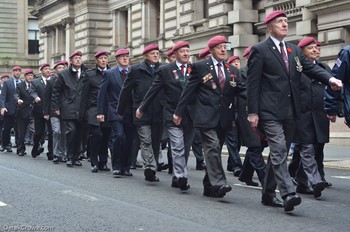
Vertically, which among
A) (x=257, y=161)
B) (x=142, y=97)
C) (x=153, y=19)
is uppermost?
(x=153, y=19)

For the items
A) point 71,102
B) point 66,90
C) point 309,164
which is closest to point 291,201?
point 309,164

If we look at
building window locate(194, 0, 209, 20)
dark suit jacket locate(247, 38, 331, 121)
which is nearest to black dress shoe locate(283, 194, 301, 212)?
dark suit jacket locate(247, 38, 331, 121)

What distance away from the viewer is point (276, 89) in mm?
8602

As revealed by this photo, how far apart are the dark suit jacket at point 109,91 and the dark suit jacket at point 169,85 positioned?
218 centimetres

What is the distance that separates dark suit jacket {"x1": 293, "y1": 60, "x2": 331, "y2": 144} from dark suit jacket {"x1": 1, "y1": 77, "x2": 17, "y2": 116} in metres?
11.1

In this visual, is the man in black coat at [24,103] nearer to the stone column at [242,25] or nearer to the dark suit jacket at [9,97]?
the dark suit jacket at [9,97]

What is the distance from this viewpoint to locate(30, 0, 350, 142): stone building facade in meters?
23.1

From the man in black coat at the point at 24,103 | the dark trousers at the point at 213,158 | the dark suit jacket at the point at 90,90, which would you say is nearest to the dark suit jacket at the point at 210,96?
the dark trousers at the point at 213,158

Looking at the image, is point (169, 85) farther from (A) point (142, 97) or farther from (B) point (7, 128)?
(B) point (7, 128)

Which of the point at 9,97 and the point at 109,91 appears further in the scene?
the point at 9,97

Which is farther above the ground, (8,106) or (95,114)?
(8,106)

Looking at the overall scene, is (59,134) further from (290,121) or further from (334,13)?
(334,13)

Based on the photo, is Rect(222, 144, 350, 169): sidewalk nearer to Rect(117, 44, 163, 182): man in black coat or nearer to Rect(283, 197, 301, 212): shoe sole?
Rect(117, 44, 163, 182): man in black coat

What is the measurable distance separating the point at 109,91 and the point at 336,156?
6882 mm
